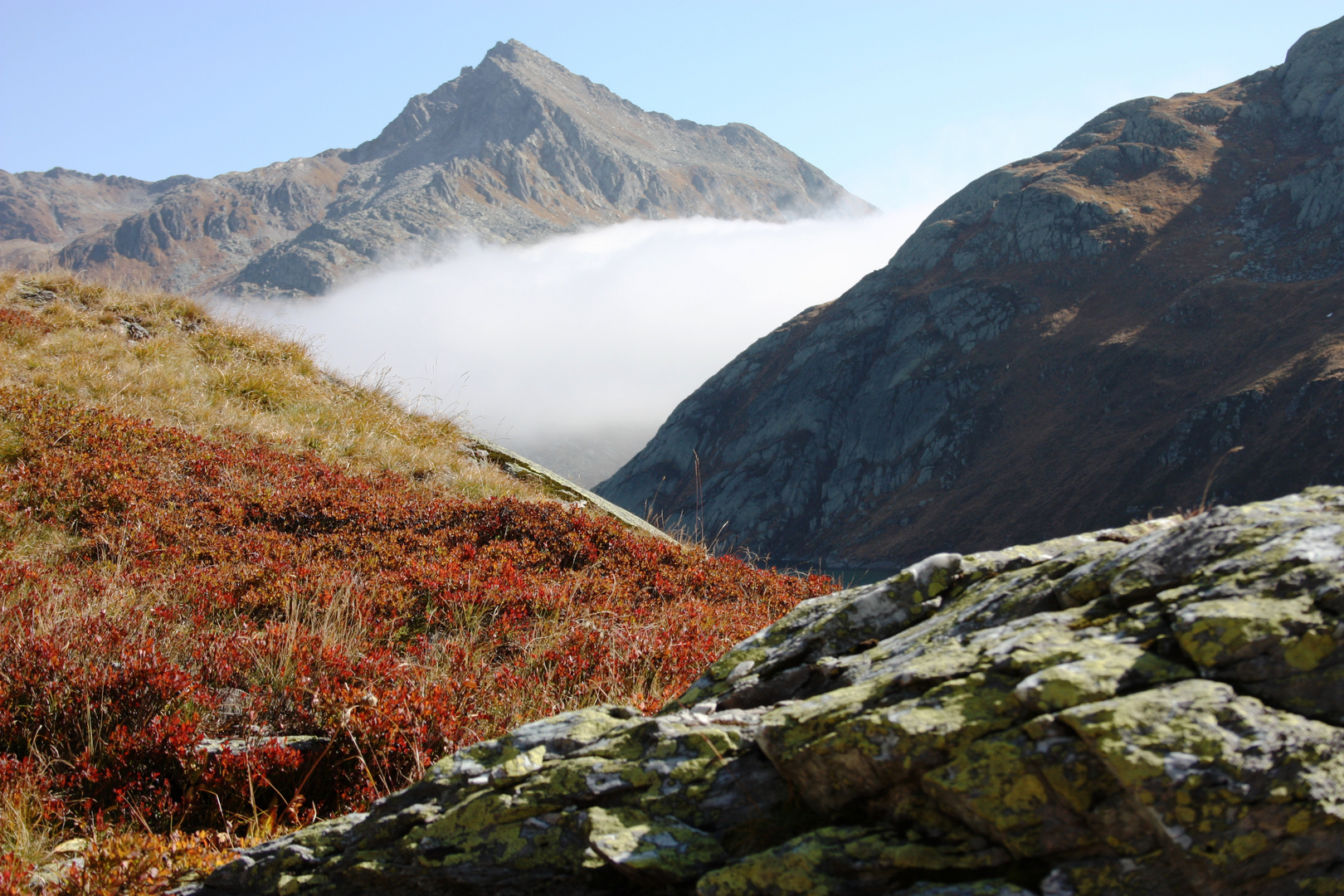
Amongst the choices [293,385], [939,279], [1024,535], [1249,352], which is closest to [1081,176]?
[939,279]

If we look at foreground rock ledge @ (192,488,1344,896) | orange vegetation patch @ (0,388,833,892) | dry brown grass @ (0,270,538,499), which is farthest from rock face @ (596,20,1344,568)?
foreground rock ledge @ (192,488,1344,896)

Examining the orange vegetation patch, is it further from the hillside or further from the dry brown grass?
the dry brown grass

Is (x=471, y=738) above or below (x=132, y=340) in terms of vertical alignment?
below

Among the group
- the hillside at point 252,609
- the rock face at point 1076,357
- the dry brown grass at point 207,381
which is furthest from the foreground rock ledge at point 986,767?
the rock face at point 1076,357

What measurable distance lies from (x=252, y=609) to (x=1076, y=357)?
3959 inches

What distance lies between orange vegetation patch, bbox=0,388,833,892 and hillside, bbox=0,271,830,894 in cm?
2

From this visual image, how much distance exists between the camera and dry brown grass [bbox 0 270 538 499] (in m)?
10.7

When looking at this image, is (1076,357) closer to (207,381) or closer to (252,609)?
(207,381)

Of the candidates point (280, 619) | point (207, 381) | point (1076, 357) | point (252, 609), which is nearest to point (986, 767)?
point (280, 619)

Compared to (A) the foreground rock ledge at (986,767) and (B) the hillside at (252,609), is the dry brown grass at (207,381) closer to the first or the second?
(B) the hillside at (252,609)

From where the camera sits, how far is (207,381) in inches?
471

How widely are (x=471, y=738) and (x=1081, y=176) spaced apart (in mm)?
122691

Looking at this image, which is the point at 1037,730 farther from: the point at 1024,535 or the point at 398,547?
the point at 1024,535

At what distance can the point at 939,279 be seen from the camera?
109938 millimetres
